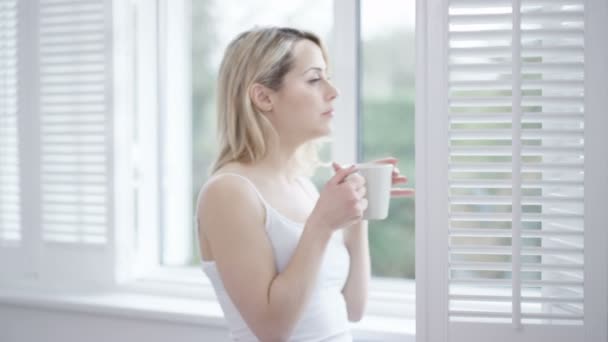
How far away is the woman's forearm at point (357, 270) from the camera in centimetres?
132

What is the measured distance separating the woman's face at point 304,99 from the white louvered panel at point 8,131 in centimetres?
102

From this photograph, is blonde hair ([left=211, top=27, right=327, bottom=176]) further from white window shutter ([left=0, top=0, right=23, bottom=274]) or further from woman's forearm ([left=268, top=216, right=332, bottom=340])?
white window shutter ([left=0, top=0, right=23, bottom=274])

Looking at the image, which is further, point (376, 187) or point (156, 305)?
point (156, 305)

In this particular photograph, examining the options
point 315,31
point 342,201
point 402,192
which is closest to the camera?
point 342,201

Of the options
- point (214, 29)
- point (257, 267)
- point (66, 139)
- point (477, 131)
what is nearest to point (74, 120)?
point (66, 139)

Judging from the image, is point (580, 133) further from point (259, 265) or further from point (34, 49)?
point (34, 49)

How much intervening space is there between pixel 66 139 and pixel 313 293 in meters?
1.00

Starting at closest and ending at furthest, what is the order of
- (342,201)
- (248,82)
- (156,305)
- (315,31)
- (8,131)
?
(342,201), (248,82), (315,31), (156,305), (8,131)

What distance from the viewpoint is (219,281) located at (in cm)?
114

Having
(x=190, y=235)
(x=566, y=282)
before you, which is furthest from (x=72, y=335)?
(x=566, y=282)

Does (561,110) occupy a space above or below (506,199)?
above

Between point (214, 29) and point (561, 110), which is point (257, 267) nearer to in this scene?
point (561, 110)

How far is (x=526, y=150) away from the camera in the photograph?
3.56ft

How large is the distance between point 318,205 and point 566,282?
497 mm
